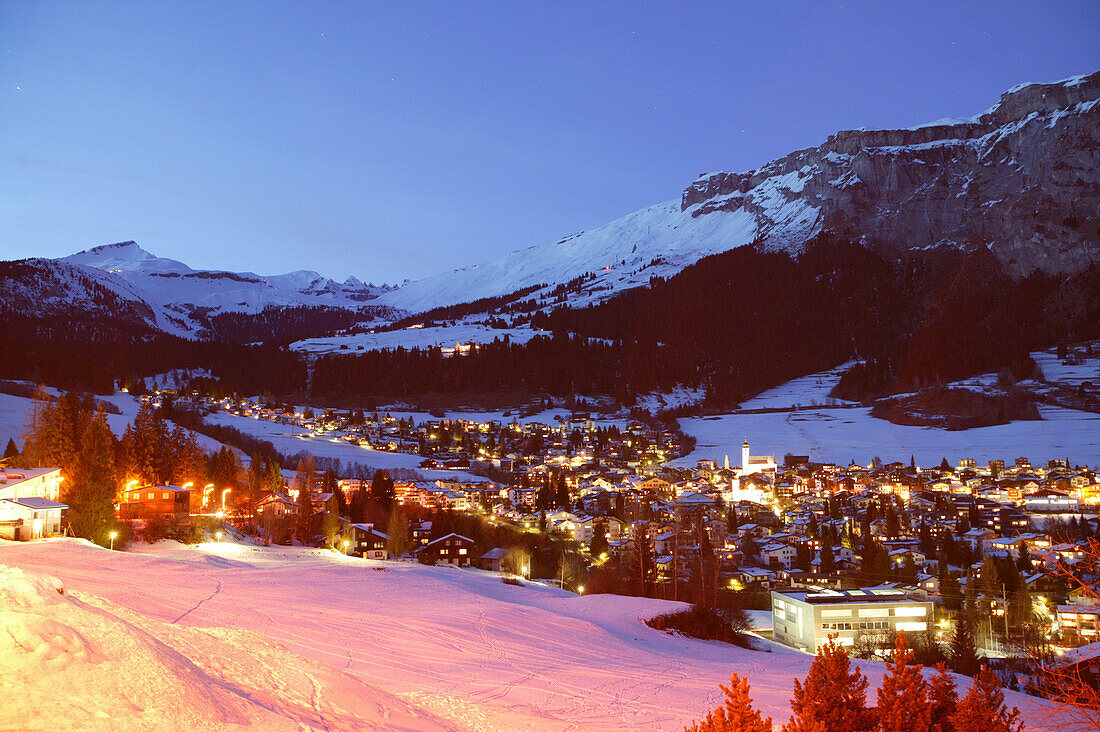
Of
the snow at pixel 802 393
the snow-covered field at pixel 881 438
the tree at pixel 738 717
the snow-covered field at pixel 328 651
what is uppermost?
the snow at pixel 802 393

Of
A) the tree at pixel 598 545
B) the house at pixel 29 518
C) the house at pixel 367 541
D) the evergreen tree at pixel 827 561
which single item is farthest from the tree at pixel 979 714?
the tree at pixel 598 545

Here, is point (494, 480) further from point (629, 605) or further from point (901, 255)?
point (901, 255)

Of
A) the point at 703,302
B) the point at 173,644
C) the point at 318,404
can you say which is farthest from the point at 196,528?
the point at 703,302

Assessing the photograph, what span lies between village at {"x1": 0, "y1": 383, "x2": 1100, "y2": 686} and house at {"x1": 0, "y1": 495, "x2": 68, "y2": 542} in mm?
97

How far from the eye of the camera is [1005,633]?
37656mm

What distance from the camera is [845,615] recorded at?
114 feet

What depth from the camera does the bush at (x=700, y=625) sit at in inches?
1132

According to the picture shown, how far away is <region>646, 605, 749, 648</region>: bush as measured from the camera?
94.3ft

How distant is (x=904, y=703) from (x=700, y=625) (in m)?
21.6

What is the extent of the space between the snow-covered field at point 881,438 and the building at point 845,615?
233 feet

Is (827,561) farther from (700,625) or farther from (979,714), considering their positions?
(979,714)

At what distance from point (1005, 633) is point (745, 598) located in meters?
14.0

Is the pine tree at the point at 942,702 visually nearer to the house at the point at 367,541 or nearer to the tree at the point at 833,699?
the tree at the point at 833,699

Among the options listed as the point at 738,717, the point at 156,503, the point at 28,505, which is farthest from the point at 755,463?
the point at 738,717
